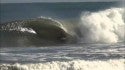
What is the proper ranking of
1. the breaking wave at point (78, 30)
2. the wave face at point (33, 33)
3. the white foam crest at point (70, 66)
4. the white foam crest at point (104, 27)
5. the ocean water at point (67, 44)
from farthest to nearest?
the white foam crest at point (104, 27) < the breaking wave at point (78, 30) < the wave face at point (33, 33) < the ocean water at point (67, 44) < the white foam crest at point (70, 66)

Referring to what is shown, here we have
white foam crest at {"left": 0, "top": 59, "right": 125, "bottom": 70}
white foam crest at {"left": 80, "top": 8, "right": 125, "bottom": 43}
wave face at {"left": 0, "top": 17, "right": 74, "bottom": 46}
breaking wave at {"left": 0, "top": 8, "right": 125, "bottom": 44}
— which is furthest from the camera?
white foam crest at {"left": 80, "top": 8, "right": 125, "bottom": 43}

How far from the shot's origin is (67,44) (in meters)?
22.2

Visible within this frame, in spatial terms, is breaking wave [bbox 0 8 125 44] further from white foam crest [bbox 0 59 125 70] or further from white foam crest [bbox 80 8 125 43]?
white foam crest [bbox 0 59 125 70]

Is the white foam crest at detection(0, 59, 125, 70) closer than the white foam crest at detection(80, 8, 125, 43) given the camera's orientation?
Yes

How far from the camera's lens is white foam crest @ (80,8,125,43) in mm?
24681

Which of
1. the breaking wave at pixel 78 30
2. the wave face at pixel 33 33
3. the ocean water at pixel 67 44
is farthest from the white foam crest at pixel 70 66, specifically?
the breaking wave at pixel 78 30

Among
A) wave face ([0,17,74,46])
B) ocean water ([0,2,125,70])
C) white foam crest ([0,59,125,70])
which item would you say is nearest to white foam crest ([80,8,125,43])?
ocean water ([0,2,125,70])

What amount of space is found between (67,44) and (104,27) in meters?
5.55

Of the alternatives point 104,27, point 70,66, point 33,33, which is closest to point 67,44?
point 33,33

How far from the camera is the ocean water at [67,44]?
15.7 meters

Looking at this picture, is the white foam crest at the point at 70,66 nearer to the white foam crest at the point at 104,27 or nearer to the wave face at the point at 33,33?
the wave face at the point at 33,33

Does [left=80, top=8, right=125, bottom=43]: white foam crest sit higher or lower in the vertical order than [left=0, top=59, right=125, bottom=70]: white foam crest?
higher

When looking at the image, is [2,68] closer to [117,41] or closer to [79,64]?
[79,64]

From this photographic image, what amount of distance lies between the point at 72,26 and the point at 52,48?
8367 millimetres
